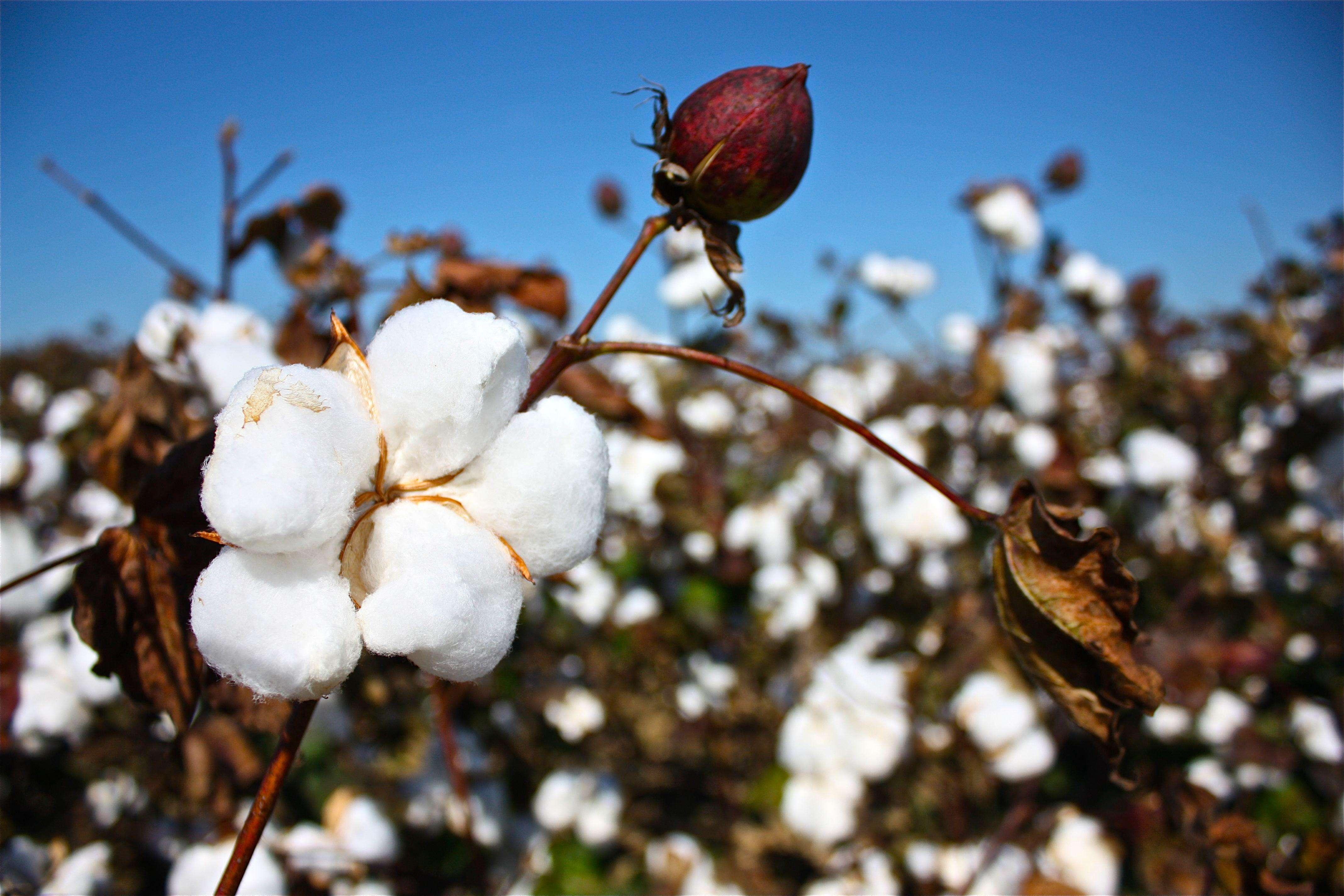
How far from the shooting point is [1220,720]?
1.81m

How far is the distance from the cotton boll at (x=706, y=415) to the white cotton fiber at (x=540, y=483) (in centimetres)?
235

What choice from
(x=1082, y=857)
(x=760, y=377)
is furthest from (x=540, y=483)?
(x=1082, y=857)

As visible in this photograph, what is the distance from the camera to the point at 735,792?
7.31 feet

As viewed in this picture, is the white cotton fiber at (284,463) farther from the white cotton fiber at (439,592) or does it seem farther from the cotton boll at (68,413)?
the cotton boll at (68,413)

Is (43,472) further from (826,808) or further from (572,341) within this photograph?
(826,808)

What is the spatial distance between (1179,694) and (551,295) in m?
1.65

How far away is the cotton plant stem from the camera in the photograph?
0.52m

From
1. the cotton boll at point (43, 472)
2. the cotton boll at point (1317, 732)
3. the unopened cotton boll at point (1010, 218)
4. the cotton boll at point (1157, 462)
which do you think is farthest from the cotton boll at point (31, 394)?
the cotton boll at point (1317, 732)

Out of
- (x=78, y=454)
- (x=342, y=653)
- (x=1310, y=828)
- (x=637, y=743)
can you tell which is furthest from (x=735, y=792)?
(x=342, y=653)

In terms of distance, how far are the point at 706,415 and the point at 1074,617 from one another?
225cm

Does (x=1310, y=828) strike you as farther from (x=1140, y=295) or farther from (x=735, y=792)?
(x=1140, y=295)

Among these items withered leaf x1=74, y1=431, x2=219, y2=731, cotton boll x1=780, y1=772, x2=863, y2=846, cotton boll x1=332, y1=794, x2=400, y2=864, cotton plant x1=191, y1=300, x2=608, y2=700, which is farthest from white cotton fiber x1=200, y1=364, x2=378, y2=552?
cotton boll x1=780, y1=772, x2=863, y2=846

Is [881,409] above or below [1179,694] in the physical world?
below

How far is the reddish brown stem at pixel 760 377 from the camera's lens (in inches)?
21.2
